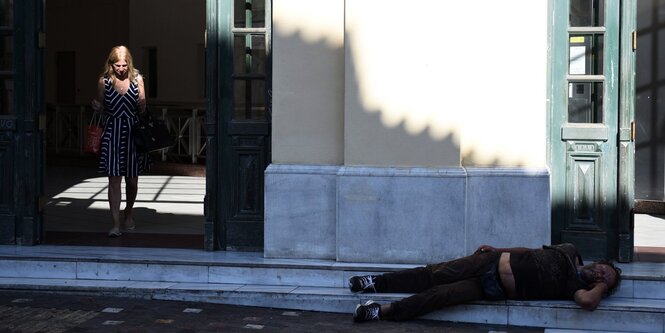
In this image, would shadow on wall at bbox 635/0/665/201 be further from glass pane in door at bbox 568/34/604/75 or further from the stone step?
the stone step

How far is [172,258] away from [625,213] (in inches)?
142

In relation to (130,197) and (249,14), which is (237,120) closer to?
(249,14)

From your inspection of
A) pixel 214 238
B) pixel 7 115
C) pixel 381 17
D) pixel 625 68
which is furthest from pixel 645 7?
pixel 7 115

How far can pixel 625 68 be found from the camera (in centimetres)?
950

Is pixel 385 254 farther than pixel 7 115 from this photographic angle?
No

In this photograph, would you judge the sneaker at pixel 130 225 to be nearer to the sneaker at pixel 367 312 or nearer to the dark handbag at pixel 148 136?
the dark handbag at pixel 148 136

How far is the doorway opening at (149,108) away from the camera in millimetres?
11898

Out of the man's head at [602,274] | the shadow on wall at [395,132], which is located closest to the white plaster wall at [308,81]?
the shadow on wall at [395,132]

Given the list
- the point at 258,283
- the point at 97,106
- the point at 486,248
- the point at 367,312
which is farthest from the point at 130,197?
the point at 486,248

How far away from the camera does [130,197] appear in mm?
11266

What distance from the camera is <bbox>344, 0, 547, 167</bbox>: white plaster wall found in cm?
929

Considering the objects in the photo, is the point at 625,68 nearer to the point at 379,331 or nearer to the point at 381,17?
the point at 381,17

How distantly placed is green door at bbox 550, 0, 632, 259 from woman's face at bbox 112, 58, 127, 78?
383 cm

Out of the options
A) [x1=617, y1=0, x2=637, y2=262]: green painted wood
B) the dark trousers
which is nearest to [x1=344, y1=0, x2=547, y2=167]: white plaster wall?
[x1=617, y1=0, x2=637, y2=262]: green painted wood
